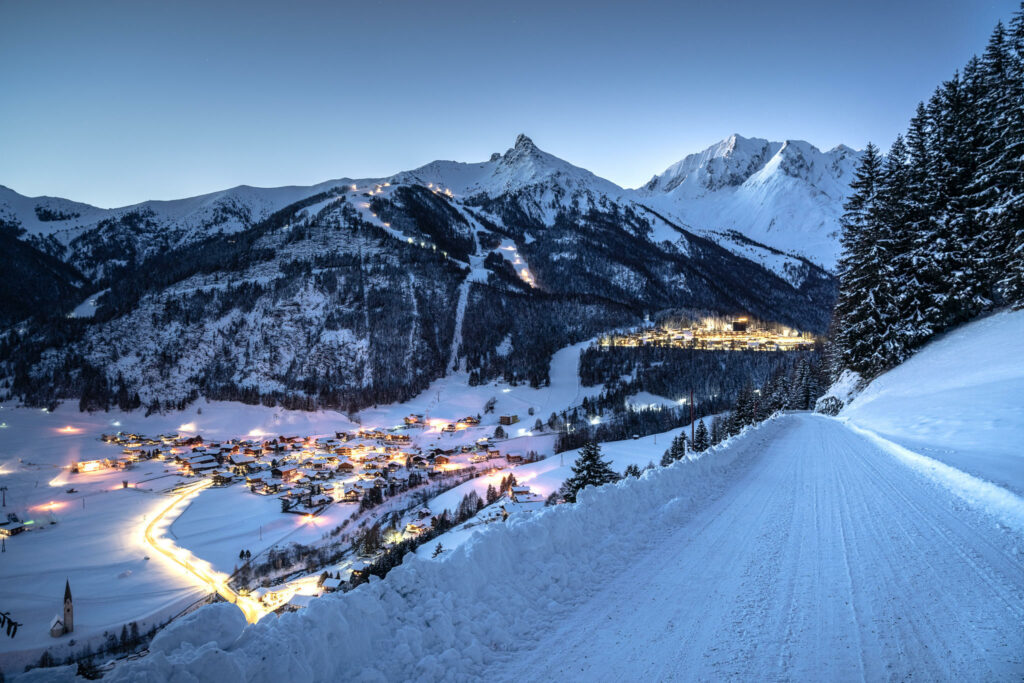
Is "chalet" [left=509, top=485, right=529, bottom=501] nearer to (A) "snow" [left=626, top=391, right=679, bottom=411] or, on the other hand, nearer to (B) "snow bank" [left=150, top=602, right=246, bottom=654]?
(B) "snow bank" [left=150, top=602, right=246, bottom=654]

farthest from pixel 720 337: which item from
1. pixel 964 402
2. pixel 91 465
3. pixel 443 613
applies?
pixel 443 613

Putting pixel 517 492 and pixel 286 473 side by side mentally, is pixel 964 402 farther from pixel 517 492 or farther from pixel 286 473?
pixel 286 473

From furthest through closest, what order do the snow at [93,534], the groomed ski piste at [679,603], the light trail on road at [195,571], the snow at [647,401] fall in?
the snow at [647,401] < the snow at [93,534] < the light trail on road at [195,571] < the groomed ski piste at [679,603]

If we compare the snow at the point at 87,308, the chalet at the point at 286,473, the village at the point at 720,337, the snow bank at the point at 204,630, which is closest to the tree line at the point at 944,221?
the snow bank at the point at 204,630

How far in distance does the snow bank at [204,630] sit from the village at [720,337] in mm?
136082

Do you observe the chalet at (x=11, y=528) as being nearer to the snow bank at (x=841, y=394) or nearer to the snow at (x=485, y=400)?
the snow at (x=485, y=400)

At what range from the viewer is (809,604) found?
5496 mm

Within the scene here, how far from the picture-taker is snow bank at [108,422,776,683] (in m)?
4.13

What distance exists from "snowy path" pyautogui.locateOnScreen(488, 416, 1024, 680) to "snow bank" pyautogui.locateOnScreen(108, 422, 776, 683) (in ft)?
1.27

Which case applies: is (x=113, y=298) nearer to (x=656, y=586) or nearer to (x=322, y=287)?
(x=322, y=287)

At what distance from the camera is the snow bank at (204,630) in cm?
408

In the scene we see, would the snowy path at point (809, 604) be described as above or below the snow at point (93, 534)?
above

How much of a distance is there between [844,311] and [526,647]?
41238 mm

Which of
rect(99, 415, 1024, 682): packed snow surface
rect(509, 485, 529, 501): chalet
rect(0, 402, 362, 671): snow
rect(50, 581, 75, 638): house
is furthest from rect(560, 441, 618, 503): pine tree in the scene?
rect(50, 581, 75, 638): house
